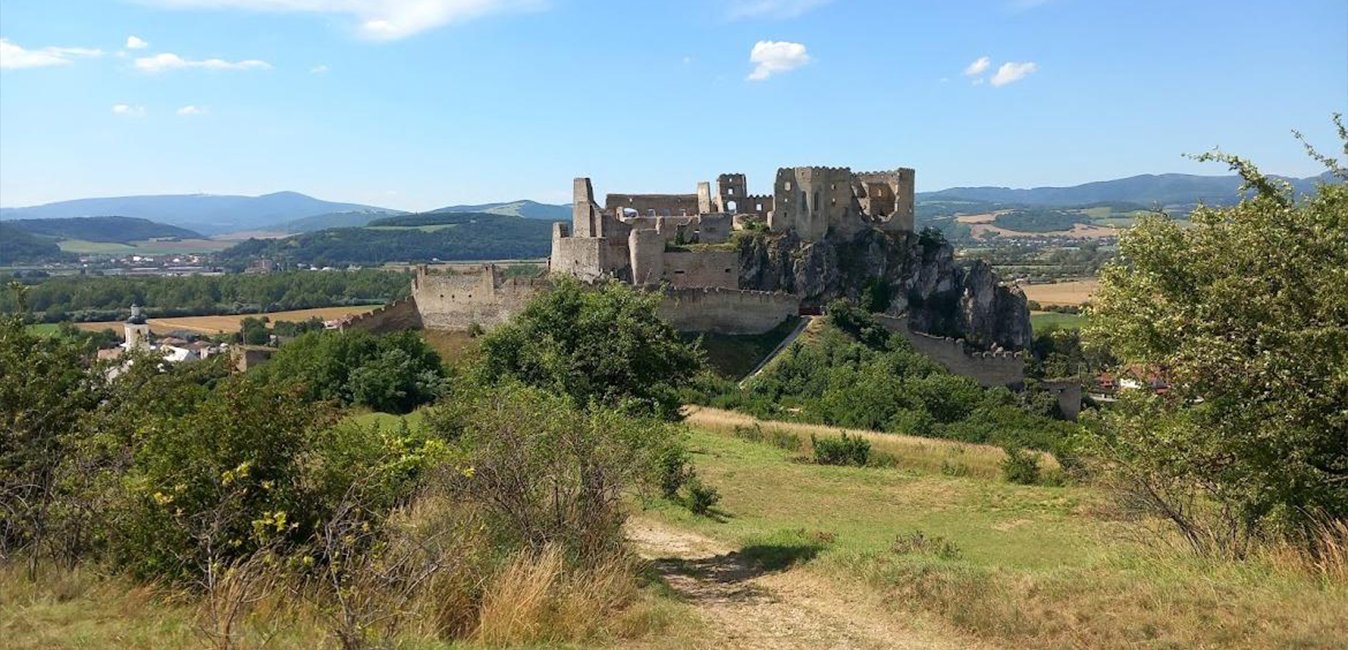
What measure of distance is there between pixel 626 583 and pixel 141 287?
403 ft

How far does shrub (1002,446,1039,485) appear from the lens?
22984 mm

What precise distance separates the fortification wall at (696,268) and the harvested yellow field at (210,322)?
41.3 meters

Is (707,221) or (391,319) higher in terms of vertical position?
(707,221)

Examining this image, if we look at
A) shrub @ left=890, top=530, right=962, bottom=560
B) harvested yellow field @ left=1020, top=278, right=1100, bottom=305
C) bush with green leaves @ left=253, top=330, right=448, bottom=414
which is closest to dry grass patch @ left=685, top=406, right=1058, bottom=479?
shrub @ left=890, top=530, right=962, bottom=560

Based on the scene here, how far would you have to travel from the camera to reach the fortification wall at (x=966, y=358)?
4962cm

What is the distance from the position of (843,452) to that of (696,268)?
80.6ft

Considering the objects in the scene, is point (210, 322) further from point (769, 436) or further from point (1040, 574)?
point (1040, 574)

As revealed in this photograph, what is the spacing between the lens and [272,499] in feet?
29.8

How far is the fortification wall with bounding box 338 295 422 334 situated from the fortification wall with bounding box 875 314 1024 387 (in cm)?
2190

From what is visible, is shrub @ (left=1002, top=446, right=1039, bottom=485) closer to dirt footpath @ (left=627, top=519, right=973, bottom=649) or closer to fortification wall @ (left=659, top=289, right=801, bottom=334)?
dirt footpath @ (left=627, top=519, right=973, bottom=649)

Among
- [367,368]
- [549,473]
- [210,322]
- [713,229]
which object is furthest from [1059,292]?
[549,473]

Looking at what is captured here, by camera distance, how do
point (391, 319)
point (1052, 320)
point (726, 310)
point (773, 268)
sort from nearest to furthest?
point (726, 310)
point (391, 319)
point (773, 268)
point (1052, 320)

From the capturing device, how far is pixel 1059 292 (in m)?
125

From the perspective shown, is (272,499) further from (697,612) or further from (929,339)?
(929,339)
